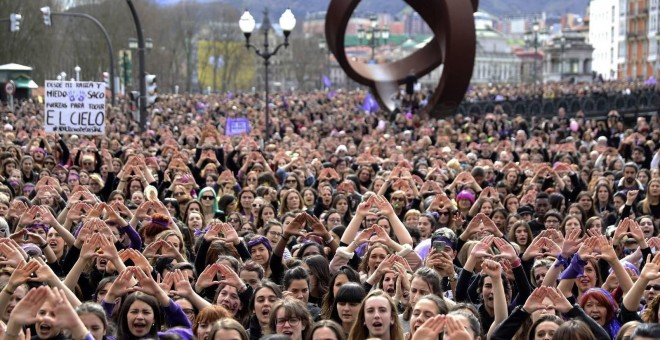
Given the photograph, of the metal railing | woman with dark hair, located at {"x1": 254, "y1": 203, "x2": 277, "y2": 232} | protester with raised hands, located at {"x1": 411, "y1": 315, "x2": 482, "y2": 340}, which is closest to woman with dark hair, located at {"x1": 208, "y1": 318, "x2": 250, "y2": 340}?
protester with raised hands, located at {"x1": 411, "y1": 315, "x2": 482, "y2": 340}

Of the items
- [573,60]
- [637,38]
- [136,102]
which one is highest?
[637,38]

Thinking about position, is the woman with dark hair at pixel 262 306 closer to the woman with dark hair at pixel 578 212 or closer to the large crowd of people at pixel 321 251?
the large crowd of people at pixel 321 251

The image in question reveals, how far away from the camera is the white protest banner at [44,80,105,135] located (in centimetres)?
2208

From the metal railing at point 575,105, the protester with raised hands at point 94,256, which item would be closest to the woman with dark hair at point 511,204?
the protester with raised hands at point 94,256

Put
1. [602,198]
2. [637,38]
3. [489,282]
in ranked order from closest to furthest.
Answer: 1. [489,282]
2. [602,198]
3. [637,38]

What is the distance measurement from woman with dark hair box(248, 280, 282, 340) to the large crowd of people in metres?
0.01

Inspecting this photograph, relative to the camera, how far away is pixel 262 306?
30.8ft

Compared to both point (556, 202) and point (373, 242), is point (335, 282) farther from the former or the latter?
point (556, 202)

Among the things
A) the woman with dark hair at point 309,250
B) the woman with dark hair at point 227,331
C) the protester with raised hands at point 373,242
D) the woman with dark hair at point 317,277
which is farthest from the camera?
the woman with dark hair at point 309,250

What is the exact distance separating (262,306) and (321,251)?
7.47 feet

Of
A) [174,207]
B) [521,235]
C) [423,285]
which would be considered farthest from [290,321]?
[174,207]

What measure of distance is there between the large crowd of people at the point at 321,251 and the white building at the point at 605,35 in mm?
126149

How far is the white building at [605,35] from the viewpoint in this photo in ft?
487

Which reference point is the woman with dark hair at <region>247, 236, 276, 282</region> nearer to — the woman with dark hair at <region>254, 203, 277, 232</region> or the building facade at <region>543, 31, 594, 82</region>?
the woman with dark hair at <region>254, 203, 277, 232</region>
